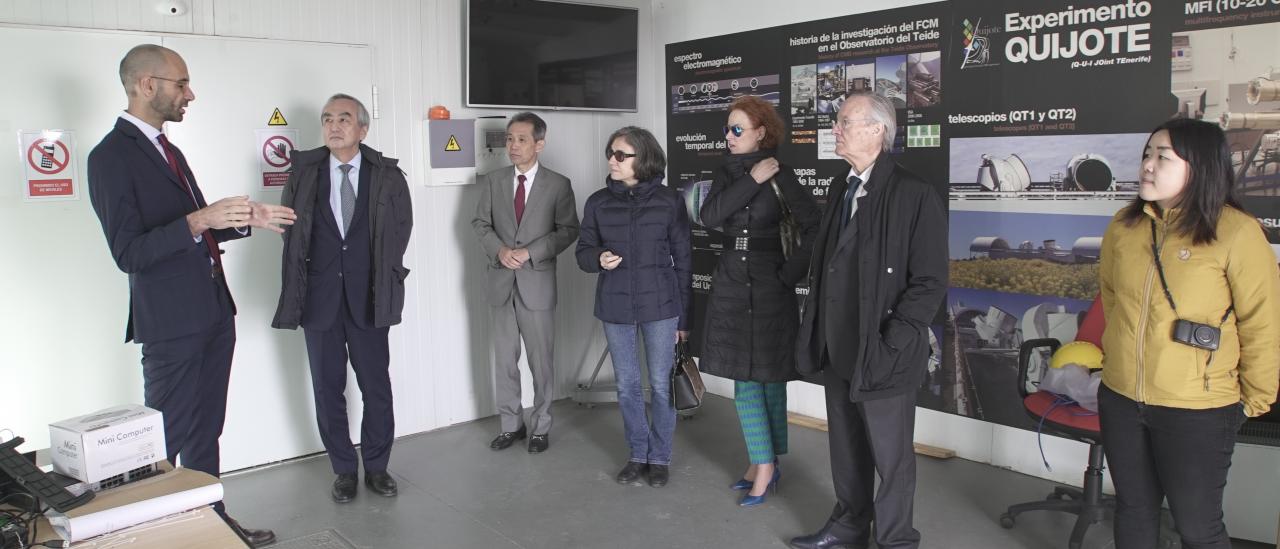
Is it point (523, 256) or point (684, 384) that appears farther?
point (523, 256)

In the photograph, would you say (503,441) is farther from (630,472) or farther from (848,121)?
(848,121)

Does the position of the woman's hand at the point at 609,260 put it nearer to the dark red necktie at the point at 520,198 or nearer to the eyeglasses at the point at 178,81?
the dark red necktie at the point at 520,198

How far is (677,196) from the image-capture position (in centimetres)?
427

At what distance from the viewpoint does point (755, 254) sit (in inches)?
154

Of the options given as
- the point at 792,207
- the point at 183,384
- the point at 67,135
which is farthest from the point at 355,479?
the point at 792,207

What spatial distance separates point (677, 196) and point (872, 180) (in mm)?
1194

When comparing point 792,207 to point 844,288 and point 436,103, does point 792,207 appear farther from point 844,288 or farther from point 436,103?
point 436,103

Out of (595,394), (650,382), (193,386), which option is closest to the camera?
(193,386)

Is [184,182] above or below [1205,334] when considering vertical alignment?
above

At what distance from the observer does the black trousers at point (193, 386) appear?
11.0 feet

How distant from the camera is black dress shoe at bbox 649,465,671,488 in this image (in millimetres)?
4355

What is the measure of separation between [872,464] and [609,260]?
4.55 feet

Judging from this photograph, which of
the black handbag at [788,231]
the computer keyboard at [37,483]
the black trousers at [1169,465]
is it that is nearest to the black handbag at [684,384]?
the black handbag at [788,231]

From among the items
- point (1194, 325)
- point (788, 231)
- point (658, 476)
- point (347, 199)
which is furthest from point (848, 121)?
point (347, 199)
